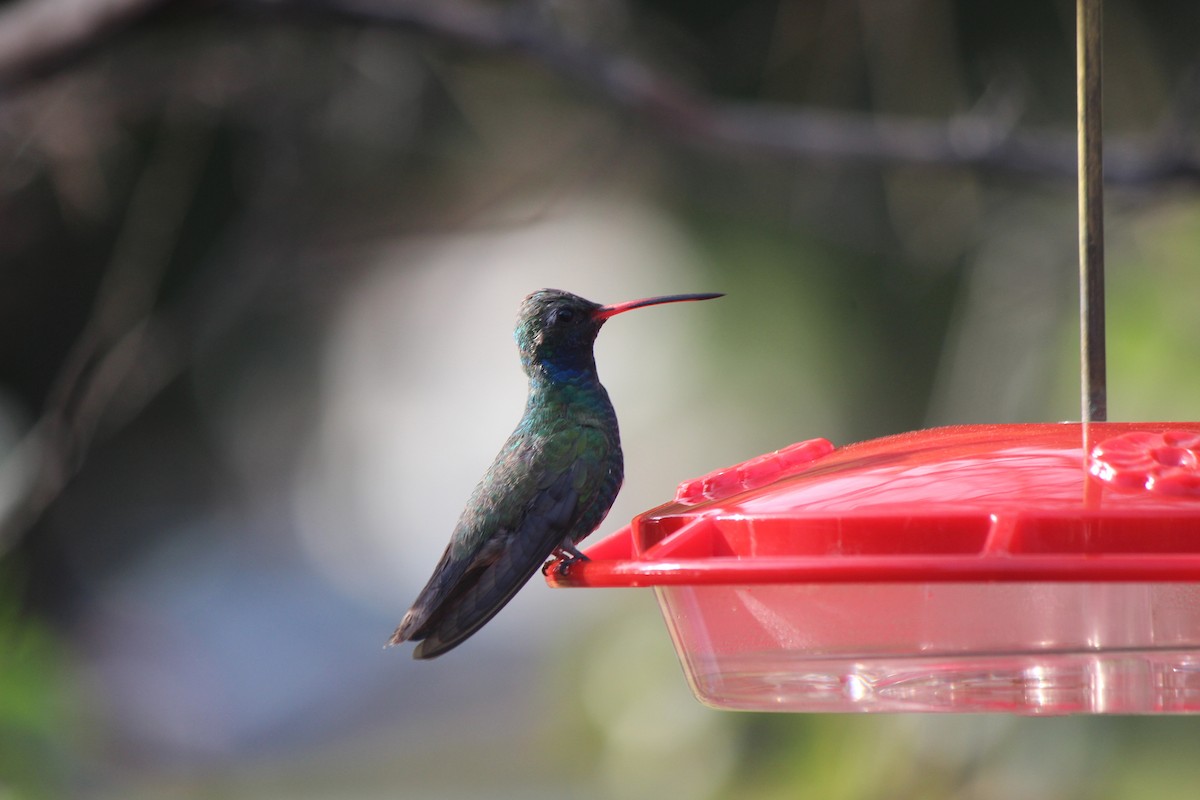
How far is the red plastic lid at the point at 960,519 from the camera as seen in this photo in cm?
133

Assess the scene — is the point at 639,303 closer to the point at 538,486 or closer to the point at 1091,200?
the point at 538,486

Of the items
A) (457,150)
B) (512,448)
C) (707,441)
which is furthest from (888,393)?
(512,448)

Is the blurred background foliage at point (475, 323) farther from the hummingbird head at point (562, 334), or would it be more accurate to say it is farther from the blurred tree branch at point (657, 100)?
the hummingbird head at point (562, 334)

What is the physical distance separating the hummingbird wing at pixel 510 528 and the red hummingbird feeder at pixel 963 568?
36 cm

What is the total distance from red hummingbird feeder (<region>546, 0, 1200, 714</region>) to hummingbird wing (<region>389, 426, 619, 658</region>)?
1.17ft

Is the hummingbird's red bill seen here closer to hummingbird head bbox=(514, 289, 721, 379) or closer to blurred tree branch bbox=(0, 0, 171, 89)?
hummingbird head bbox=(514, 289, 721, 379)

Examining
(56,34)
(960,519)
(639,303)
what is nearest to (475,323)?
(56,34)

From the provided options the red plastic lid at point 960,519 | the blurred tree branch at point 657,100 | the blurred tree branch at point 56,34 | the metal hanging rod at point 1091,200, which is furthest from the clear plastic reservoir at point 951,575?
the blurred tree branch at point 56,34

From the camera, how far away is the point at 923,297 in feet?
22.4

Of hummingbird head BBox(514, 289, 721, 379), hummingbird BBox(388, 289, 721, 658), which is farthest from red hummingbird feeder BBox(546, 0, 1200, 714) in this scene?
hummingbird head BBox(514, 289, 721, 379)

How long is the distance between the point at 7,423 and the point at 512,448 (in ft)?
10.5

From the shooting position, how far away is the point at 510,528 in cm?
237

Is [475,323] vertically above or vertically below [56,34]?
below

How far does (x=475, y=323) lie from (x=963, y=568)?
771 cm
